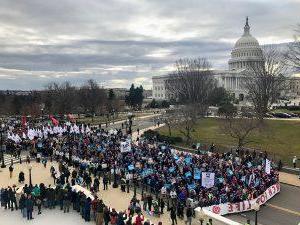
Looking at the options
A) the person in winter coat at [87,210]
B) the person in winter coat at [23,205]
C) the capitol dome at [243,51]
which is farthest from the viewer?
the capitol dome at [243,51]

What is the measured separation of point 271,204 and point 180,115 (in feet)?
98.1

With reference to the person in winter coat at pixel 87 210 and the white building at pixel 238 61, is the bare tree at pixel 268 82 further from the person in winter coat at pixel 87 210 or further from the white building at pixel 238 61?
the white building at pixel 238 61

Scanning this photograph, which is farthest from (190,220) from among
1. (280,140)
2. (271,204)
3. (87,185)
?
(280,140)

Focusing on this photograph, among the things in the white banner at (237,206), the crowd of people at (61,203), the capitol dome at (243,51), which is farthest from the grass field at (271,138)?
the capitol dome at (243,51)

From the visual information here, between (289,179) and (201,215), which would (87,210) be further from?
(289,179)

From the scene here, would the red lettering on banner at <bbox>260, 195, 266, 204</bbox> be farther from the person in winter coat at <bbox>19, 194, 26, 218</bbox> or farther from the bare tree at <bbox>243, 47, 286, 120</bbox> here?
the bare tree at <bbox>243, 47, 286, 120</bbox>

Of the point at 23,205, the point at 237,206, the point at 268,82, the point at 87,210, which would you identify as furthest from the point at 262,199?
the point at 268,82

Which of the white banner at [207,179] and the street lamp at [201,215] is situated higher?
the white banner at [207,179]

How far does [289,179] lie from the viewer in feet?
104

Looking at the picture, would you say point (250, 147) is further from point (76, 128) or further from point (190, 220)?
point (190, 220)

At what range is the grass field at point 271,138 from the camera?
43172 mm

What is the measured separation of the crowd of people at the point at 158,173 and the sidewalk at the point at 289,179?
205 cm

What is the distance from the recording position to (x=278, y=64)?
261 feet

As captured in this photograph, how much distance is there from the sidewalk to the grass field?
4070 mm
